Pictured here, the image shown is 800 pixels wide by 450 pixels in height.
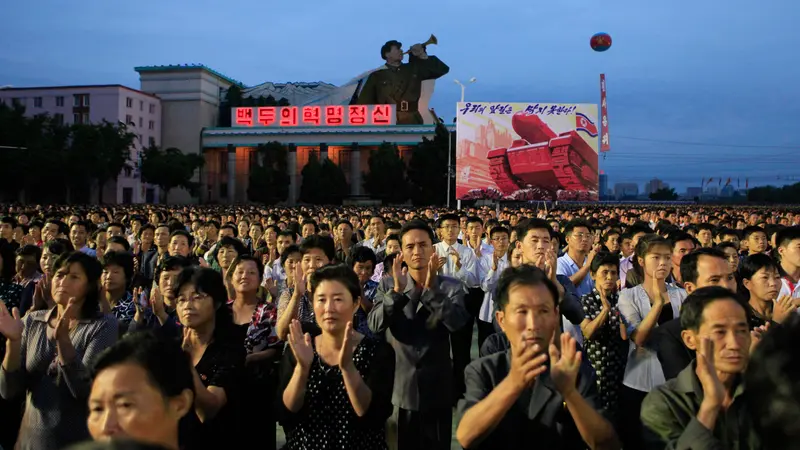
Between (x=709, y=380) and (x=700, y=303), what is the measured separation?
0.45 meters

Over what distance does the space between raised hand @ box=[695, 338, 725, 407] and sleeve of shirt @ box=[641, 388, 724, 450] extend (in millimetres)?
85

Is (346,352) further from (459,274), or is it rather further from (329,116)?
(329,116)

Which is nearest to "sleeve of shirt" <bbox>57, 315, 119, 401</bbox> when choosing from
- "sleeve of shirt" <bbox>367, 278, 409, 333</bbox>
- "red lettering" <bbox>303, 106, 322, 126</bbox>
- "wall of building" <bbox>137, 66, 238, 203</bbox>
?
"sleeve of shirt" <bbox>367, 278, 409, 333</bbox>

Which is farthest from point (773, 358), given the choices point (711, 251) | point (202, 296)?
point (202, 296)

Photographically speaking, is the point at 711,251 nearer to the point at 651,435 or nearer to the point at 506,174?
the point at 651,435

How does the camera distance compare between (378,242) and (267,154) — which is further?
(267,154)

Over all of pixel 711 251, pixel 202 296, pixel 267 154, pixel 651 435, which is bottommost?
pixel 651 435

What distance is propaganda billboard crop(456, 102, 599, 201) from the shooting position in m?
28.5

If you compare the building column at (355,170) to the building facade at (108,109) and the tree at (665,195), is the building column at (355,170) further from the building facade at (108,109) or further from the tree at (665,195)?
the tree at (665,195)

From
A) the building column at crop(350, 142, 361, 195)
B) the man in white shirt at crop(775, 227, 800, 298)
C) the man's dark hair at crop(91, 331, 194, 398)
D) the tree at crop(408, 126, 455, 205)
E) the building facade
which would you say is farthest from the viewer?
the building column at crop(350, 142, 361, 195)

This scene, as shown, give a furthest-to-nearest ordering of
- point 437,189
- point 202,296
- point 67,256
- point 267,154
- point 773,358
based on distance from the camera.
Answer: point 267,154
point 437,189
point 67,256
point 202,296
point 773,358

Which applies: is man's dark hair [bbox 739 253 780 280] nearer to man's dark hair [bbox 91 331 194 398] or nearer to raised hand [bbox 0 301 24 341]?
man's dark hair [bbox 91 331 194 398]

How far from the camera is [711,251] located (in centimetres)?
351

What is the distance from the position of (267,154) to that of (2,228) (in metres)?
42.7
